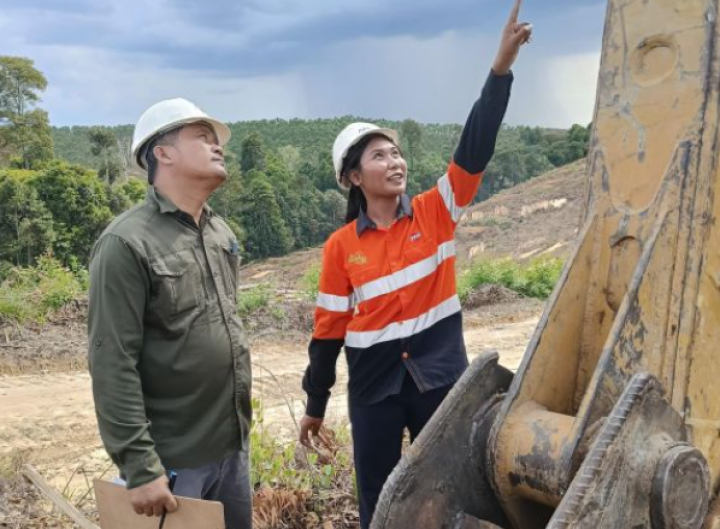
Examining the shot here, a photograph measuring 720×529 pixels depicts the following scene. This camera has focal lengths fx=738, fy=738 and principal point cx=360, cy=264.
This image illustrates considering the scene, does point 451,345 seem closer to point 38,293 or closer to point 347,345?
point 347,345

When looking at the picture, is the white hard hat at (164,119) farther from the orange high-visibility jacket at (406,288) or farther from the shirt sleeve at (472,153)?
the shirt sleeve at (472,153)

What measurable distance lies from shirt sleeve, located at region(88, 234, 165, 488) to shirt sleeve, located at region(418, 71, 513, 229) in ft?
4.08

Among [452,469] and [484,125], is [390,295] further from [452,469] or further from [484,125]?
[452,469]

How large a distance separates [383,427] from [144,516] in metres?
1.00

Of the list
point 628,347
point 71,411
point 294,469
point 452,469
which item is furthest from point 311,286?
point 628,347

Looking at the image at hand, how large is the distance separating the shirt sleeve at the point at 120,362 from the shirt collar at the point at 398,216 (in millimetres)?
A: 985

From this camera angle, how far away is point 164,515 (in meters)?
2.42

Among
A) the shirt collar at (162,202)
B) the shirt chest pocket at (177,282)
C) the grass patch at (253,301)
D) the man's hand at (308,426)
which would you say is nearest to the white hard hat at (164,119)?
the shirt collar at (162,202)

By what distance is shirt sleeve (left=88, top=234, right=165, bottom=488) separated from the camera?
7.69 ft

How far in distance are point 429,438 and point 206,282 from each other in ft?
3.65

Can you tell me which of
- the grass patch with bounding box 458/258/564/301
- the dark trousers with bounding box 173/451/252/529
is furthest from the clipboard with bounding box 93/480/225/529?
the grass patch with bounding box 458/258/564/301

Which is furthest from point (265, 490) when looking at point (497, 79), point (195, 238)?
point (497, 79)

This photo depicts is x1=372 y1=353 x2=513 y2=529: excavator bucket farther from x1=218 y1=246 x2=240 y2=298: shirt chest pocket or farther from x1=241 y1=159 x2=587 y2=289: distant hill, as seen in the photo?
x1=241 y1=159 x2=587 y2=289: distant hill

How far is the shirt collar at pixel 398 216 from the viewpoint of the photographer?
3.03 metres
